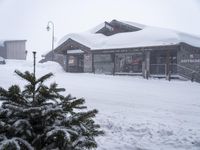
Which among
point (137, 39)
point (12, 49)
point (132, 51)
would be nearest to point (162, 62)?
point (132, 51)

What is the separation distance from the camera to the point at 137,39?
93.0 ft

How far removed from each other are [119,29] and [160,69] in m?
8.35

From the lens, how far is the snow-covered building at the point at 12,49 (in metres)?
53.4

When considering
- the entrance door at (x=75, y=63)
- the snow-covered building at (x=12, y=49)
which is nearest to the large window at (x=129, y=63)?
the entrance door at (x=75, y=63)

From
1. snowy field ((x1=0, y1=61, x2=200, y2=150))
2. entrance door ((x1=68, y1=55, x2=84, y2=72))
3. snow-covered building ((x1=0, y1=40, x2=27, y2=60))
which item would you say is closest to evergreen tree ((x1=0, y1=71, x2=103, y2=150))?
snowy field ((x1=0, y1=61, x2=200, y2=150))

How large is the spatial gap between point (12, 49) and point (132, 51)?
3337 centimetres

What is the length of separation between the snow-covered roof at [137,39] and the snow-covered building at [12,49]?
23.0 m

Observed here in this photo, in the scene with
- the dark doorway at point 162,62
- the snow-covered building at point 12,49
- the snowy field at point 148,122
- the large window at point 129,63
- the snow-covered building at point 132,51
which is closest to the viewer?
the snowy field at point 148,122

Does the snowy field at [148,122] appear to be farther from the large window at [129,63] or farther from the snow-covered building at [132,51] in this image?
the large window at [129,63]

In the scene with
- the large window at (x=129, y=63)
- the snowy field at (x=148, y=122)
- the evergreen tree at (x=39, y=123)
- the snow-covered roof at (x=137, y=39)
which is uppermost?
the snow-covered roof at (x=137, y=39)

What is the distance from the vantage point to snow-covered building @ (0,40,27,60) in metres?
53.4

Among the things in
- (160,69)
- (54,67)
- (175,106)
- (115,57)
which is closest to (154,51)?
(160,69)

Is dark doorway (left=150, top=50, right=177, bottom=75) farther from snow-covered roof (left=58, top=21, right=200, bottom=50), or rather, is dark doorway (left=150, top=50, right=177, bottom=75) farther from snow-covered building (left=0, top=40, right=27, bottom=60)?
snow-covered building (left=0, top=40, right=27, bottom=60)

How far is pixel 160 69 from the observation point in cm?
2752
